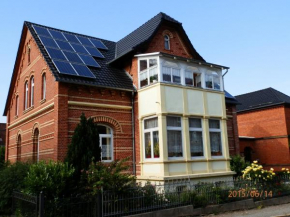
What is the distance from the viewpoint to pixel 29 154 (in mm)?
16531

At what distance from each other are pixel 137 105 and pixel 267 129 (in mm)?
15431

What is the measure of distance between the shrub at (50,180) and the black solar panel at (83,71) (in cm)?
525

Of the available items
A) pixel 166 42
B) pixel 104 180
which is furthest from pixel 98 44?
pixel 104 180

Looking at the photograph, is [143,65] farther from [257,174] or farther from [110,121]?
[257,174]

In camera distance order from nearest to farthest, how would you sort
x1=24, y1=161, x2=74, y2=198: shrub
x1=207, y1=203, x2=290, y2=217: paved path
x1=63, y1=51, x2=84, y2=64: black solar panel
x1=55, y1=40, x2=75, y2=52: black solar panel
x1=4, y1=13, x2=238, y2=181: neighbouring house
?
x1=24, y1=161, x2=74, y2=198: shrub → x1=207, y1=203, x2=290, y2=217: paved path → x1=4, y1=13, x2=238, y2=181: neighbouring house → x1=63, y1=51, x2=84, y2=64: black solar panel → x1=55, y1=40, x2=75, y2=52: black solar panel

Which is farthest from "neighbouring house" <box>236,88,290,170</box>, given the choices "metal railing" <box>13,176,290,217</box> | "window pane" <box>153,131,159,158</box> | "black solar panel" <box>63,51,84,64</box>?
"black solar panel" <box>63,51,84,64</box>

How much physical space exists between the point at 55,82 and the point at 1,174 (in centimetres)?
459

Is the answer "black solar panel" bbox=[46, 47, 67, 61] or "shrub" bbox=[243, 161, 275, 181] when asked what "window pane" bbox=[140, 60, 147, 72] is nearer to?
"black solar panel" bbox=[46, 47, 67, 61]

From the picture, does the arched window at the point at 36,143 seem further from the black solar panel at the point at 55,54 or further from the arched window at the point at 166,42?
the arched window at the point at 166,42

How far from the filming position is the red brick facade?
2453cm

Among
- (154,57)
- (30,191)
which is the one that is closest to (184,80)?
(154,57)

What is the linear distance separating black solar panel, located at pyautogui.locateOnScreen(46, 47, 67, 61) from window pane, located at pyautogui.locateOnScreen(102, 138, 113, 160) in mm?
4593

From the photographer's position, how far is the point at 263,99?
27406 mm

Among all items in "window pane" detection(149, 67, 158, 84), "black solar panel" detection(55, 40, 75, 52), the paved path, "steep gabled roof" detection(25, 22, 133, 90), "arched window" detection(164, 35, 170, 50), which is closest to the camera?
the paved path
